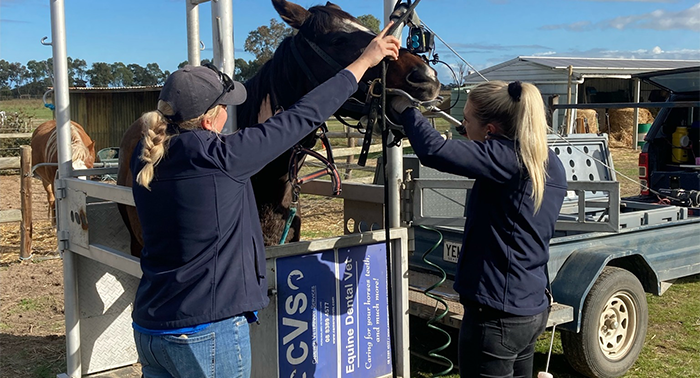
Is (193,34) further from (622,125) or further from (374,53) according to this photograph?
(622,125)

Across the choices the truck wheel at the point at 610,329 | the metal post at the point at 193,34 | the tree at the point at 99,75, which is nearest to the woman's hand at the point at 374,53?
the metal post at the point at 193,34

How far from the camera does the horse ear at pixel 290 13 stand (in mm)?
3059

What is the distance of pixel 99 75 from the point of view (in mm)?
41719

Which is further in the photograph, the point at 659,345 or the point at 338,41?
the point at 659,345

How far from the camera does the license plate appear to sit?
14.1 ft

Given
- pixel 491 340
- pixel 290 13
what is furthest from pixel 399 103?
pixel 491 340

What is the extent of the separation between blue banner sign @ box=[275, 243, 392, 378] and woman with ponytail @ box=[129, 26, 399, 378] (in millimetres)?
666

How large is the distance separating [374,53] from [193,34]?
1.17m

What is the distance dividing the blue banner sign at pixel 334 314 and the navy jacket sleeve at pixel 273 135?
81 cm

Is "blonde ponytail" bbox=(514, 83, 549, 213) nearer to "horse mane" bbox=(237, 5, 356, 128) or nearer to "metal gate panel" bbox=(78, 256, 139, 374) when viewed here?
"horse mane" bbox=(237, 5, 356, 128)

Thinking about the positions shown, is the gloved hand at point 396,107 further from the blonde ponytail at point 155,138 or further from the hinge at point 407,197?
the hinge at point 407,197

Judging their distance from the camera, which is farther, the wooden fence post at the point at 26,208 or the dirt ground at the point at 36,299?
the wooden fence post at the point at 26,208

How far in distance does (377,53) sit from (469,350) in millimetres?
1201

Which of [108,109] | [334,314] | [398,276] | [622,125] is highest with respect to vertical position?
[108,109]
